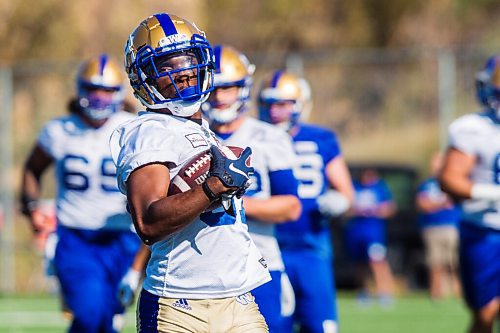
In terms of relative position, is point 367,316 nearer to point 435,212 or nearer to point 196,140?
point 435,212

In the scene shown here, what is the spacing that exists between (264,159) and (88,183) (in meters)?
1.90

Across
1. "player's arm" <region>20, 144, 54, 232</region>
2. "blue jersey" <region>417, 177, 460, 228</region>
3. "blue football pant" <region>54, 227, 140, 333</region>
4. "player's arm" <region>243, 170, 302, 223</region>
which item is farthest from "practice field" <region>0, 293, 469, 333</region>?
"player's arm" <region>243, 170, 302, 223</region>

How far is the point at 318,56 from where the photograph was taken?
56.1 ft

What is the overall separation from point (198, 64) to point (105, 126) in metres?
3.37

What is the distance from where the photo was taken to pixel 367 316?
13.1 m

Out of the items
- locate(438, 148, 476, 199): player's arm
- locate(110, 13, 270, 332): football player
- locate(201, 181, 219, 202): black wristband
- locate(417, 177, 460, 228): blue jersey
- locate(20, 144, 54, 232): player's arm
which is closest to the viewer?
locate(201, 181, 219, 202): black wristband

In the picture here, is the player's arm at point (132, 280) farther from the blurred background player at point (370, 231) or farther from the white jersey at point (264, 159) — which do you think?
the blurred background player at point (370, 231)

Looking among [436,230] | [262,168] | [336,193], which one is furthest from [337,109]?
[262,168]

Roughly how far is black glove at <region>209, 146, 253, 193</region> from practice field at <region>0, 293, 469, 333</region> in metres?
7.26

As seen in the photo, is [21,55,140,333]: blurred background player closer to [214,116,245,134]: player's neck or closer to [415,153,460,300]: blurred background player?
[214,116,245,134]: player's neck

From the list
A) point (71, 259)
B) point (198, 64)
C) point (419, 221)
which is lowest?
point (419, 221)

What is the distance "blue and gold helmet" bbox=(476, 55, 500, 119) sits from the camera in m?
7.15

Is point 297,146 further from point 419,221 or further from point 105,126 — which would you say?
point 419,221

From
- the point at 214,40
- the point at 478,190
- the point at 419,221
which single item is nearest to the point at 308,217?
the point at 478,190
